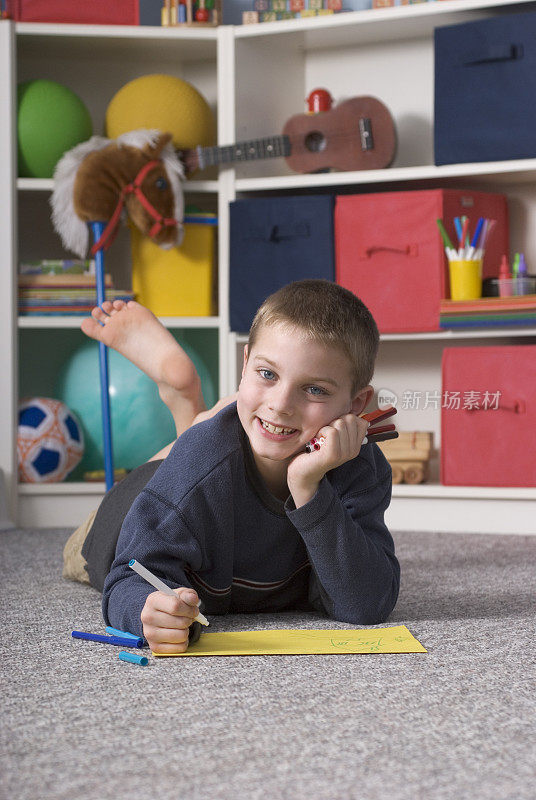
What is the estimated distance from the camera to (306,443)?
97cm

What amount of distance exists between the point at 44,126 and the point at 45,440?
2.23 ft

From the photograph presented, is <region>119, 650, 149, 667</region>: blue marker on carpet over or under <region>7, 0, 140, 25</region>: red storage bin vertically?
under

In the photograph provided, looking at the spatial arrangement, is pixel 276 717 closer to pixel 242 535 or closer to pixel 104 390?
pixel 242 535

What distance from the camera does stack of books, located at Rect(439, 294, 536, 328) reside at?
73.4 inches

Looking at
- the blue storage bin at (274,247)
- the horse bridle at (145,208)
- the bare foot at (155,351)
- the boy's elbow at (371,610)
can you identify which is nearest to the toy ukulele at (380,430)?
the boy's elbow at (371,610)

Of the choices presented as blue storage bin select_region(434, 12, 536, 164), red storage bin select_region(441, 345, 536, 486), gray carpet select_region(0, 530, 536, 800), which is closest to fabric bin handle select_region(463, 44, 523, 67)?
blue storage bin select_region(434, 12, 536, 164)

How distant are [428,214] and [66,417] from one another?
877 millimetres

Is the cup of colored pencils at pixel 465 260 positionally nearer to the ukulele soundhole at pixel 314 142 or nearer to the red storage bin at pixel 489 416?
the red storage bin at pixel 489 416

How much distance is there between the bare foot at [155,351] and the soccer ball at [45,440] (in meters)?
0.61

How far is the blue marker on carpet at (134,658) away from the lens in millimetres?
880

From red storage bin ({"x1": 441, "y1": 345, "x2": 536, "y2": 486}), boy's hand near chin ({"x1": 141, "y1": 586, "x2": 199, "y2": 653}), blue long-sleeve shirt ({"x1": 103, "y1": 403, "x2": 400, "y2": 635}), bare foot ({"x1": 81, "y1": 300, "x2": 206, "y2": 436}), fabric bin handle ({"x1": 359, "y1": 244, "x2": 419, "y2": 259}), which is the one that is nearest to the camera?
boy's hand near chin ({"x1": 141, "y1": 586, "x2": 199, "y2": 653})

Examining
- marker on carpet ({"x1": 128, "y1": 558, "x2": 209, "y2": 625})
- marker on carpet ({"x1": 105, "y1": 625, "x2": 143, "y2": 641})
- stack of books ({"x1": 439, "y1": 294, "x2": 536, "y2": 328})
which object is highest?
stack of books ({"x1": 439, "y1": 294, "x2": 536, "y2": 328})

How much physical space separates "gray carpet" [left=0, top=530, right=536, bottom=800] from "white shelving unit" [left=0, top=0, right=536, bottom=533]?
36.6 inches

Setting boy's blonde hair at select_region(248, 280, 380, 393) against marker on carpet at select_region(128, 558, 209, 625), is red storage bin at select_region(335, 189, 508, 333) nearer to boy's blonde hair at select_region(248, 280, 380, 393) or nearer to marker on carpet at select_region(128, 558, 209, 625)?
boy's blonde hair at select_region(248, 280, 380, 393)
